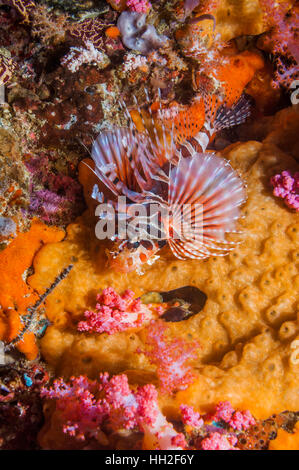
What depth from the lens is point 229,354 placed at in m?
3.40

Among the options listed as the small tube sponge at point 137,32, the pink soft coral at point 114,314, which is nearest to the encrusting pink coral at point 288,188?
the pink soft coral at point 114,314

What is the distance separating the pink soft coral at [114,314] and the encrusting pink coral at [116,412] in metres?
0.71

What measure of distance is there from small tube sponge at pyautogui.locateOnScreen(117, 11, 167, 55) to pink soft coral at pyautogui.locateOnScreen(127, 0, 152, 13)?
44mm

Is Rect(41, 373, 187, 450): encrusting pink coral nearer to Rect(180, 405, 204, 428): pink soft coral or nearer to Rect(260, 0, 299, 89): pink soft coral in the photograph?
Rect(180, 405, 204, 428): pink soft coral

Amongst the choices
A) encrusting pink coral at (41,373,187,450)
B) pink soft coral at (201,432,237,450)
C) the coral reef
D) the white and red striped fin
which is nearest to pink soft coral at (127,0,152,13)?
the coral reef

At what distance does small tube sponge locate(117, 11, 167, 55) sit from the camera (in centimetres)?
429

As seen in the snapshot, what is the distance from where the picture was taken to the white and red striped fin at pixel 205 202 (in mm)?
3687

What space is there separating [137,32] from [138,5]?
30 cm

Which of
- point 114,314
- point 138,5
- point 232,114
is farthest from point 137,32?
point 114,314

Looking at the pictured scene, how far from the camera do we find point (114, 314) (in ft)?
12.1

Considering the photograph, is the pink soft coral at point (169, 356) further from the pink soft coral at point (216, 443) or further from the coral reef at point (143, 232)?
the pink soft coral at point (216, 443)

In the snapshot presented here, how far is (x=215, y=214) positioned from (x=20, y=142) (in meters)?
2.76
